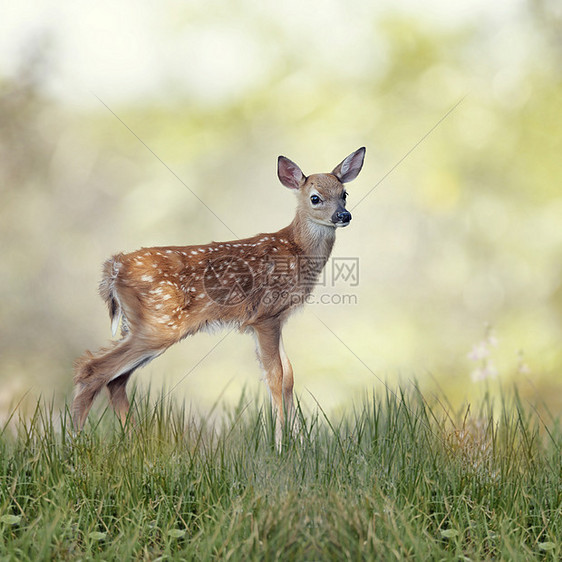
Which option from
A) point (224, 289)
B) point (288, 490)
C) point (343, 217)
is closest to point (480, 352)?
point (343, 217)

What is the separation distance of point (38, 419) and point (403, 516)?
2.40 metres

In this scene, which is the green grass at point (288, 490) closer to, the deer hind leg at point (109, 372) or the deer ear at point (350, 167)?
the deer hind leg at point (109, 372)

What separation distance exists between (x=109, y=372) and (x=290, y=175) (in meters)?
2.20

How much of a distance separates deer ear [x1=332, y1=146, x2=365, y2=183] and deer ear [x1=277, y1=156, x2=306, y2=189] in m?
0.29

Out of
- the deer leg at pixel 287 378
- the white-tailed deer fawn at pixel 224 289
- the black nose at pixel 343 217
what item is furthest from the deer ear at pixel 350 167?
the deer leg at pixel 287 378

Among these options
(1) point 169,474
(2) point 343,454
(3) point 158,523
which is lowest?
(3) point 158,523

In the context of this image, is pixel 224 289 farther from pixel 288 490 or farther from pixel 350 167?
pixel 288 490

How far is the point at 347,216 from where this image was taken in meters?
5.76

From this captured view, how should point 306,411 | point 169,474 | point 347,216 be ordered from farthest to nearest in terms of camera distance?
point 347,216
point 306,411
point 169,474

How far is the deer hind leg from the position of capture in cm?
541

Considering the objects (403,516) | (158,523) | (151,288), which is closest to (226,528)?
(158,523)

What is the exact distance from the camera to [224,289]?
5.81 m

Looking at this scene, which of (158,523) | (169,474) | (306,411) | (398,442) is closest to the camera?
(158,523)

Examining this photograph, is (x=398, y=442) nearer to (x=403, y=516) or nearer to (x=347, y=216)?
(x=403, y=516)
